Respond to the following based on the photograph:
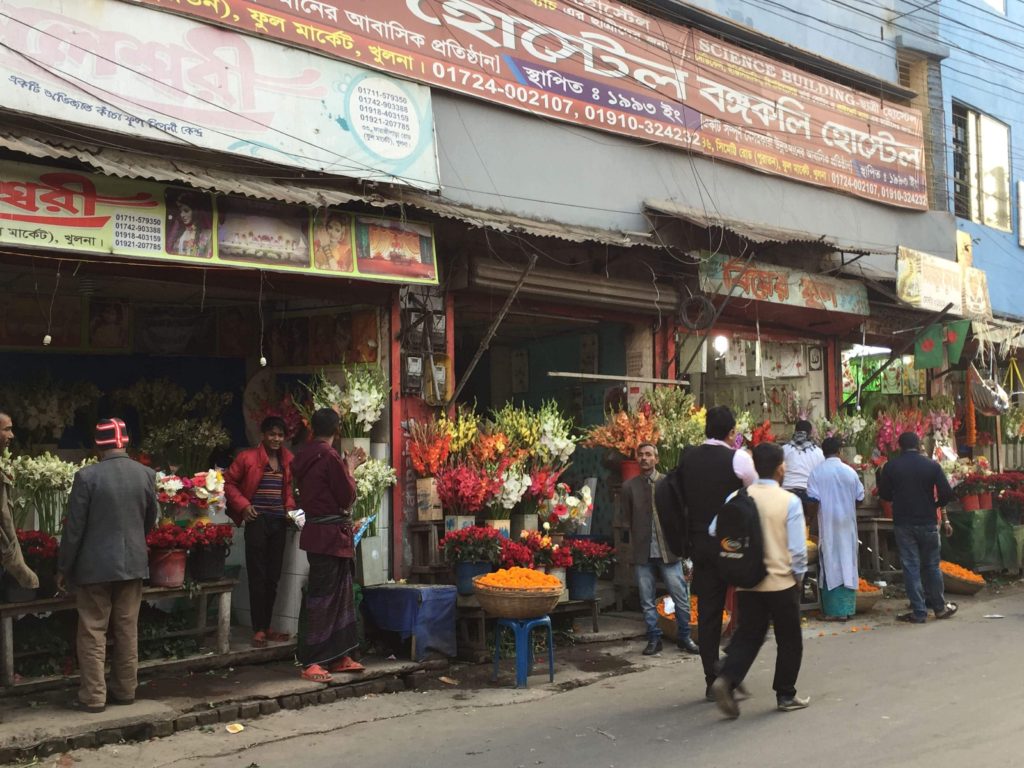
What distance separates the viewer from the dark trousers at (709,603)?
7.16 meters

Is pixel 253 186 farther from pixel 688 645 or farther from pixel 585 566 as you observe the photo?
pixel 688 645

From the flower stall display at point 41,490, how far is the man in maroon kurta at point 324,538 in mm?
1709

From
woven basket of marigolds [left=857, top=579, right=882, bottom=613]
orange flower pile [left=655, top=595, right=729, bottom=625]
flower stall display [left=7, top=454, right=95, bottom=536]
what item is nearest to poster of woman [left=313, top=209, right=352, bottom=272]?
flower stall display [left=7, top=454, right=95, bottom=536]

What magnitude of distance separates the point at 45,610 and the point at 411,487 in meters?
3.84

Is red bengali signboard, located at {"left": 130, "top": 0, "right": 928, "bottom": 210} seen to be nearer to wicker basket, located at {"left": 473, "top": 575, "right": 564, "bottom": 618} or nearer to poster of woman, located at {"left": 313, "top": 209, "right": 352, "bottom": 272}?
poster of woman, located at {"left": 313, "top": 209, "right": 352, "bottom": 272}

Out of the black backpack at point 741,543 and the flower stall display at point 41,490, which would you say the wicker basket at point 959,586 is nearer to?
the black backpack at point 741,543

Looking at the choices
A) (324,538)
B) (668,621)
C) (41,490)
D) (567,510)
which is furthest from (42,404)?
(668,621)

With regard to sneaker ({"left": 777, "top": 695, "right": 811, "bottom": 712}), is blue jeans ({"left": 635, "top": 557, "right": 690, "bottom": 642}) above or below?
above

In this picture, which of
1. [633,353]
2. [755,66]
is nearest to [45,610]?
[633,353]

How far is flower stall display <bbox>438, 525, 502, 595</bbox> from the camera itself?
916 centimetres

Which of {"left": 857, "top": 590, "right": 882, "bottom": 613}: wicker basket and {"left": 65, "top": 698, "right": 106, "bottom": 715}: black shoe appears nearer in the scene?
{"left": 65, "top": 698, "right": 106, "bottom": 715}: black shoe

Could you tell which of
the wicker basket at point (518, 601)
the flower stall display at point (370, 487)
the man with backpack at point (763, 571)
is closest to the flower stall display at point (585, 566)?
the wicker basket at point (518, 601)

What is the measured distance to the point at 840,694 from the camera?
7410mm

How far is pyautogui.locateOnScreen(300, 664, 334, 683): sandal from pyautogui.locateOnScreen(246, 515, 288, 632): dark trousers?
99 cm
